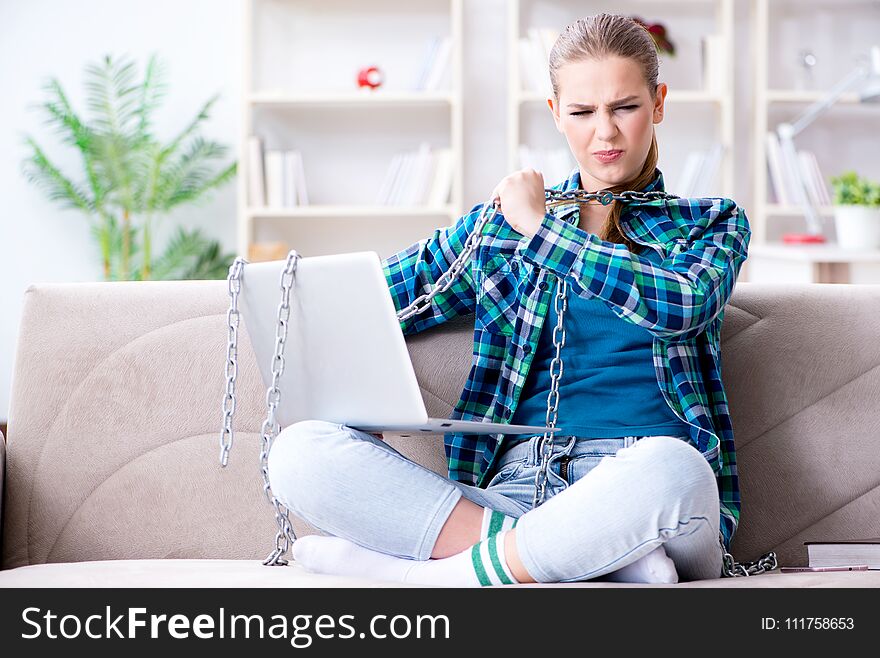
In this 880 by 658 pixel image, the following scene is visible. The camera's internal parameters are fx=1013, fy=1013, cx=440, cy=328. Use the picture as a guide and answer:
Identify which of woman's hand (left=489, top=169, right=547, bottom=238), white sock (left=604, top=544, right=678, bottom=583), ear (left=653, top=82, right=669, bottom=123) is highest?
ear (left=653, top=82, right=669, bottom=123)

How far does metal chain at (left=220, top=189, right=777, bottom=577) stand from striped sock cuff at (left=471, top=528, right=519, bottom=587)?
0.20 m

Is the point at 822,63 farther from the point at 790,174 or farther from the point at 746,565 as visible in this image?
the point at 746,565

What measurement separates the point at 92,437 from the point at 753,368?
3.26ft

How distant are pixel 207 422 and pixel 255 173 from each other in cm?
256

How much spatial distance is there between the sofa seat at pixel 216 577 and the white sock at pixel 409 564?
0.03 meters

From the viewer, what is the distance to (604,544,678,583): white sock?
1098 mm

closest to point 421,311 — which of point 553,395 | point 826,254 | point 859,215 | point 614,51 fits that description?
point 553,395

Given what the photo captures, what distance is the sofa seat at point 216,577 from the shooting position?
43.1 inches

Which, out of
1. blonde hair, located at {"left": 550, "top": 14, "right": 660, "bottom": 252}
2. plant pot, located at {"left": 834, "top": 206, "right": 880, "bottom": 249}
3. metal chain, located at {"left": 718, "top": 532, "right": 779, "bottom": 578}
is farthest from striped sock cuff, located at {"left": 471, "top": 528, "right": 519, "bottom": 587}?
plant pot, located at {"left": 834, "top": 206, "right": 880, "bottom": 249}

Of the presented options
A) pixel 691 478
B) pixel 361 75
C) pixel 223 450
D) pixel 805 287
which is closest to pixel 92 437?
pixel 223 450

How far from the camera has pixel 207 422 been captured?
4.98 ft

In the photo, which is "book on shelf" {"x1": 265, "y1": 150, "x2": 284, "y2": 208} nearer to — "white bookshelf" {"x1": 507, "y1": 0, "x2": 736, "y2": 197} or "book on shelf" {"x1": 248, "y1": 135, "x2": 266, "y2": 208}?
"book on shelf" {"x1": 248, "y1": 135, "x2": 266, "y2": 208}
